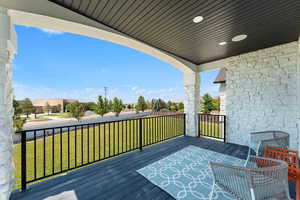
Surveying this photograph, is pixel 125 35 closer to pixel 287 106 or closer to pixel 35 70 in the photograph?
pixel 287 106

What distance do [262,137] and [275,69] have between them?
6.68 ft

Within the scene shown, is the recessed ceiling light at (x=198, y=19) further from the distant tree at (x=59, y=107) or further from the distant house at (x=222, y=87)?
the distant tree at (x=59, y=107)

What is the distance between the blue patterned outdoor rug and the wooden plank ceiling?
106 inches

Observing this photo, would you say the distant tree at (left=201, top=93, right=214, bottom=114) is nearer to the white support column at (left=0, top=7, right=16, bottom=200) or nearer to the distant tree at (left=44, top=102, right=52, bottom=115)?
the white support column at (left=0, top=7, right=16, bottom=200)

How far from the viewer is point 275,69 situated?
315 centimetres

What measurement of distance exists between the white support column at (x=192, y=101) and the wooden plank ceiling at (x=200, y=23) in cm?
155

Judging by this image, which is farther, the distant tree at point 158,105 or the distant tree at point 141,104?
the distant tree at point 158,105

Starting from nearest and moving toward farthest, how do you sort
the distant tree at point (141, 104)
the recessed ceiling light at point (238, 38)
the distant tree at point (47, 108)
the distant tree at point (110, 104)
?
the recessed ceiling light at point (238, 38) → the distant tree at point (110, 104) → the distant tree at point (141, 104) → the distant tree at point (47, 108)

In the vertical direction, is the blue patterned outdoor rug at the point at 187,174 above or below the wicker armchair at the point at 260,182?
below

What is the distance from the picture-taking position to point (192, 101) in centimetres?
457

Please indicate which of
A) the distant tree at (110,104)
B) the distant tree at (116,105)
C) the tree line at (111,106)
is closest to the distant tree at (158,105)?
the tree line at (111,106)

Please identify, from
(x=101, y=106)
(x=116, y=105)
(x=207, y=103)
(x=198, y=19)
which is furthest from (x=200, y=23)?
(x=116, y=105)

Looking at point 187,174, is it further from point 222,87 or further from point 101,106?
point 101,106

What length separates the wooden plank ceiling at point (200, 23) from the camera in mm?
1777
